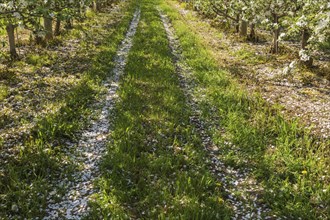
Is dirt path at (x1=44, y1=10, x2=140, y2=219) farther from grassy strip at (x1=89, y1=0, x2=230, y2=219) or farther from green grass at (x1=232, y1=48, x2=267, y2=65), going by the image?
green grass at (x1=232, y1=48, x2=267, y2=65)

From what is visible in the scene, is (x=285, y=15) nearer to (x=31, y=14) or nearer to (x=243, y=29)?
(x=243, y=29)

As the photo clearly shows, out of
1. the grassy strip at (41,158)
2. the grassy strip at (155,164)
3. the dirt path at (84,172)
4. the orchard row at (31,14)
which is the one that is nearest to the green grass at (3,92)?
the grassy strip at (41,158)

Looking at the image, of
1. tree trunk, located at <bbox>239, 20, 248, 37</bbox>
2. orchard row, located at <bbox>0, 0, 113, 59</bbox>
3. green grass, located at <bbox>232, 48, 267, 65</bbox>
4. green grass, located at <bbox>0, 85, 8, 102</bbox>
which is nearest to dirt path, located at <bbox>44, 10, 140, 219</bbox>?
orchard row, located at <bbox>0, 0, 113, 59</bbox>

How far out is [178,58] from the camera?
22.5 metres

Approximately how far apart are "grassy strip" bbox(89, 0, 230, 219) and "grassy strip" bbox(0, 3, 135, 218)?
143cm

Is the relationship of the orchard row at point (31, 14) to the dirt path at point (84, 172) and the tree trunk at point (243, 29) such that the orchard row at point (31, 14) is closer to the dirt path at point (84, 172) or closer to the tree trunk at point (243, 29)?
the dirt path at point (84, 172)

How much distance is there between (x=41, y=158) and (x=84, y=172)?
1.51m

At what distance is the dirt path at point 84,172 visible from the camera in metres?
8.05

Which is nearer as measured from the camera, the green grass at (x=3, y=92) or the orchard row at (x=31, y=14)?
the orchard row at (x=31, y=14)

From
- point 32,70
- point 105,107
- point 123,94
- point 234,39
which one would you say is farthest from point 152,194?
point 234,39

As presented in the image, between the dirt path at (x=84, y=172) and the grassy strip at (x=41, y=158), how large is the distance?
1.17 ft

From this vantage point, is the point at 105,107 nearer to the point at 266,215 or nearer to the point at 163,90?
the point at 163,90

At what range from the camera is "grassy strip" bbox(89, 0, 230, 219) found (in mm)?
8008

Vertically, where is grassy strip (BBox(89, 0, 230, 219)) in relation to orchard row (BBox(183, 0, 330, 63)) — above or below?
below
